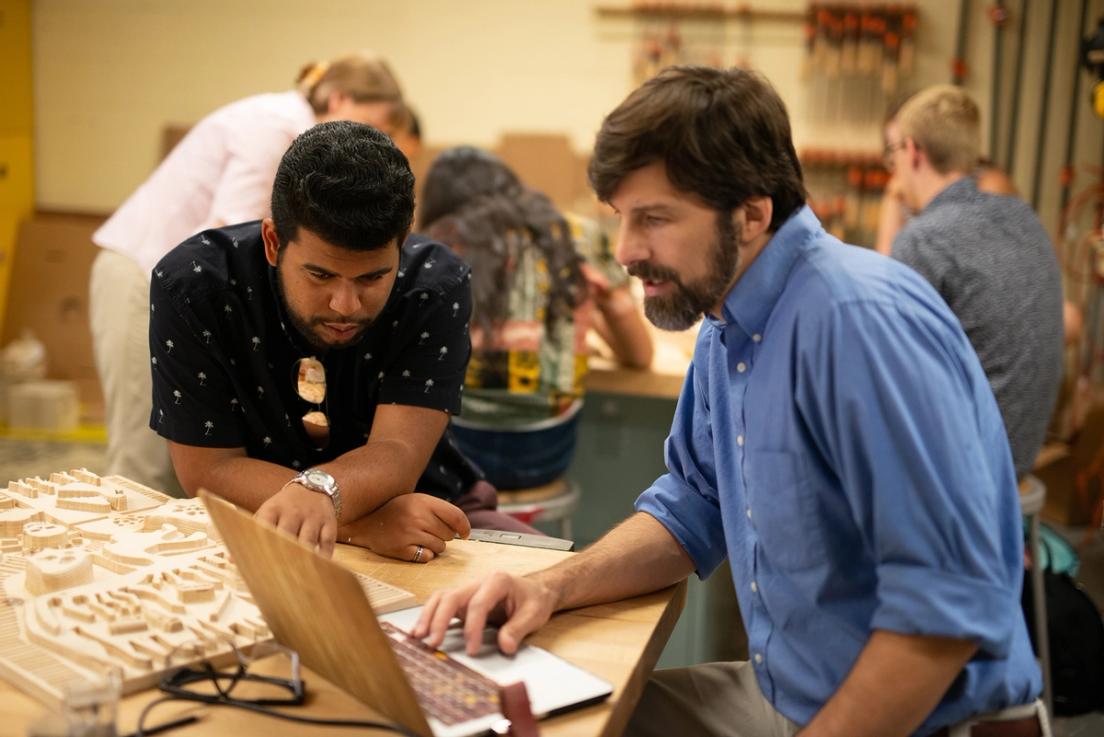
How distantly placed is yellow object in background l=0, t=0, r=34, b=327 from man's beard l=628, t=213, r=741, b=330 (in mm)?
5372

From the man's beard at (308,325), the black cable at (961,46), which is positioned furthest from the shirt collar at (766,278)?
the black cable at (961,46)

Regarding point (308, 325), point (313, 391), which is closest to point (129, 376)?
point (313, 391)

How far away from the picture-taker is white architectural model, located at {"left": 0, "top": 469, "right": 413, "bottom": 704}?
1.16 m

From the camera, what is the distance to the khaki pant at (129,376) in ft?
9.72

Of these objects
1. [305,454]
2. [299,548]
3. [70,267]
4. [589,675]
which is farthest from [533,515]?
[70,267]

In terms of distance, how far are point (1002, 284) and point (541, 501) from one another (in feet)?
4.29

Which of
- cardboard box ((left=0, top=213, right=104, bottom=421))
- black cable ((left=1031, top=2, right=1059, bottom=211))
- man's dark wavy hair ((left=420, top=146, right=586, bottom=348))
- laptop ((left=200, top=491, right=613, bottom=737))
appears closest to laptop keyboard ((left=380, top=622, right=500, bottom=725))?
laptop ((left=200, top=491, right=613, bottom=737))

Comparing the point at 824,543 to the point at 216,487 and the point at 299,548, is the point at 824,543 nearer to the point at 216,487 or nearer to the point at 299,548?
the point at 299,548

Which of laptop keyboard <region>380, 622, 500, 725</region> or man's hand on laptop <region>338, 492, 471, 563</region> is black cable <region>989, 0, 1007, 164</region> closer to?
man's hand on laptop <region>338, 492, 471, 563</region>

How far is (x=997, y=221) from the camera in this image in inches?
110

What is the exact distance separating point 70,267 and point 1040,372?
489cm

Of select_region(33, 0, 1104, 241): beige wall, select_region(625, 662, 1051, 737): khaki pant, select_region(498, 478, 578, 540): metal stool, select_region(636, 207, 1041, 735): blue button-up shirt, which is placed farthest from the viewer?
select_region(33, 0, 1104, 241): beige wall

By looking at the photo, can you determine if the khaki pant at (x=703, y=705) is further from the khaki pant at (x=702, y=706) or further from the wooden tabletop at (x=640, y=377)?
the wooden tabletop at (x=640, y=377)

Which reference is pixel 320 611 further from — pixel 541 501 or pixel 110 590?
pixel 541 501
